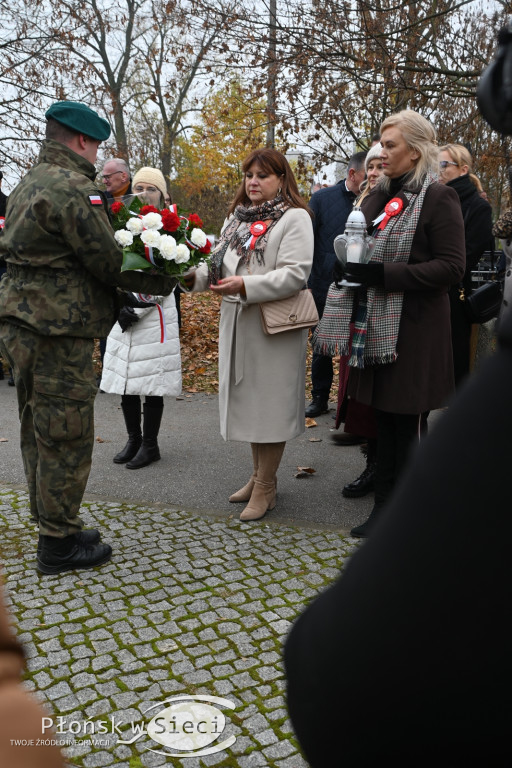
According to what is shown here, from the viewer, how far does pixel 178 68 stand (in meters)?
11.2

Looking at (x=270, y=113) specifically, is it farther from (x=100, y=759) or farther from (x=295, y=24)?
(x=100, y=759)

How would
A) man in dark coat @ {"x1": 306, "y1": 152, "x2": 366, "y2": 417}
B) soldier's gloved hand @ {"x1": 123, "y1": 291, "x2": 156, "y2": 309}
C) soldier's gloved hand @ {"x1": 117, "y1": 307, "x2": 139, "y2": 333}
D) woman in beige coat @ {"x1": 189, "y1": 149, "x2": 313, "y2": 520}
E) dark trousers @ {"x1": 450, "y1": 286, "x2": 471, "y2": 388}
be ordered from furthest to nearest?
man in dark coat @ {"x1": 306, "y1": 152, "x2": 366, "y2": 417} < soldier's gloved hand @ {"x1": 117, "y1": 307, "x2": 139, "y2": 333} < dark trousers @ {"x1": 450, "y1": 286, "x2": 471, "y2": 388} < soldier's gloved hand @ {"x1": 123, "y1": 291, "x2": 156, "y2": 309} < woman in beige coat @ {"x1": 189, "y1": 149, "x2": 313, "y2": 520}

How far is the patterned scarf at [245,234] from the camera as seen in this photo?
4.35m

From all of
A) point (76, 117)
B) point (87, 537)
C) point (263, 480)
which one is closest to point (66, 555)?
point (87, 537)

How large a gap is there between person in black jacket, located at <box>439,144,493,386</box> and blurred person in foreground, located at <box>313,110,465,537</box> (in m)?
1.37

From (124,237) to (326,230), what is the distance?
360cm

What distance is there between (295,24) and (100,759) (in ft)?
30.1

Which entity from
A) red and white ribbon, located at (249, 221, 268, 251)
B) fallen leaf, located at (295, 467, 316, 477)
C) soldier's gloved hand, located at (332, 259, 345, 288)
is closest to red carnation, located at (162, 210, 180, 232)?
red and white ribbon, located at (249, 221, 268, 251)

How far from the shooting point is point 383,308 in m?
3.99

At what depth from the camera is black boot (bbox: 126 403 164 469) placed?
5.64 m

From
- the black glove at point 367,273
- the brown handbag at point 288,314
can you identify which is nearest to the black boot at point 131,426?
the brown handbag at point 288,314

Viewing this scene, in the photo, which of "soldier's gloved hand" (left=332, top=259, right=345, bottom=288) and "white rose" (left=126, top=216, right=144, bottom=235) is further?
"soldier's gloved hand" (left=332, top=259, right=345, bottom=288)

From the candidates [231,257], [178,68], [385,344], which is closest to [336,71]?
[178,68]

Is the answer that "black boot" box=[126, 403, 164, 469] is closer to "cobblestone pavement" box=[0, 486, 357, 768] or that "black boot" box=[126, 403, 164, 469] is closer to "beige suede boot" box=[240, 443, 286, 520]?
"cobblestone pavement" box=[0, 486, 357, 768]
